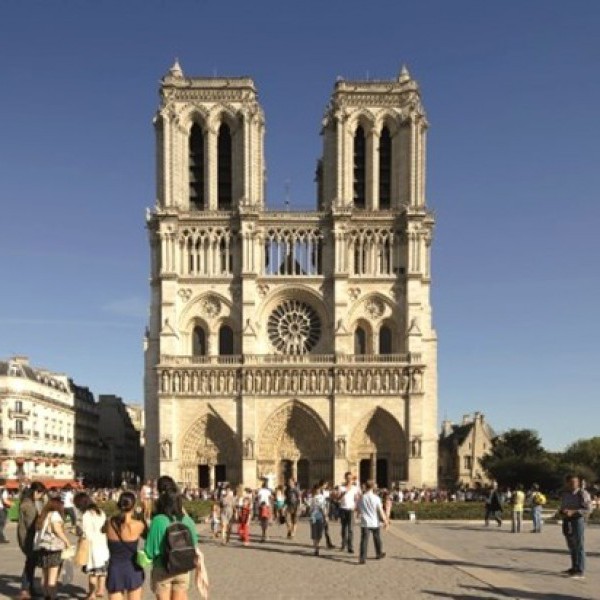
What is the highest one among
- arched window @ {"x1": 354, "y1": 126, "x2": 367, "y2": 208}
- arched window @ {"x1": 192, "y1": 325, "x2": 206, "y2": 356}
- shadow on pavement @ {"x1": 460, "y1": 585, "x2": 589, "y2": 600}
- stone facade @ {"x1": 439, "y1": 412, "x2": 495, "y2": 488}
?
arched window @ {"x1": 354, "y1": 126, "x2": 367, "y2": 208}

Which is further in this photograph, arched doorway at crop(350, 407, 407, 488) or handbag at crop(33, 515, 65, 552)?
arched doorway at crop(350, 407, 407, 488)

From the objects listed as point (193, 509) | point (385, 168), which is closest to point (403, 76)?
point (385, 168)

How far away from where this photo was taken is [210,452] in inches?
2406

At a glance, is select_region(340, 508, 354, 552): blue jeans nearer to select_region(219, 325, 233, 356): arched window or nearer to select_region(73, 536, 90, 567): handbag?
select_region(73, 536, 90, 567): handbag

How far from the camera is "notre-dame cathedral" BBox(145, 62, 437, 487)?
197 feet

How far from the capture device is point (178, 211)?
61.5 metres

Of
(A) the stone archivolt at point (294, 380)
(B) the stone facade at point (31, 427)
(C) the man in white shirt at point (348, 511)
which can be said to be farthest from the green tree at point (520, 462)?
(C) the man in white shirt at point (348, 511)

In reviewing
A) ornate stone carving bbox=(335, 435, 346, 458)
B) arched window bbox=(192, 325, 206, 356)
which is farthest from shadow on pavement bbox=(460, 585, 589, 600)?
arched window bbox=(192, 325, 206, 356)

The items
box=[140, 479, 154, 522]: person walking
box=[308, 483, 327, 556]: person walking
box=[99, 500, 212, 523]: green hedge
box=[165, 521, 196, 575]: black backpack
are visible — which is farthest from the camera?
box=[99, 500, 212, 523]: green hedge

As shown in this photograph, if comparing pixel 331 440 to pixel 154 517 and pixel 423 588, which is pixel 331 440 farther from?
pixel 154 517

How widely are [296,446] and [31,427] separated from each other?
18.8 metres

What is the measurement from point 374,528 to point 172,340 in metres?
42.5

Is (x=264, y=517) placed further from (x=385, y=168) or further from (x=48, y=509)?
(x=385, y=168)

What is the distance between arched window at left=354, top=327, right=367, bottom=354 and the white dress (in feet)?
166
